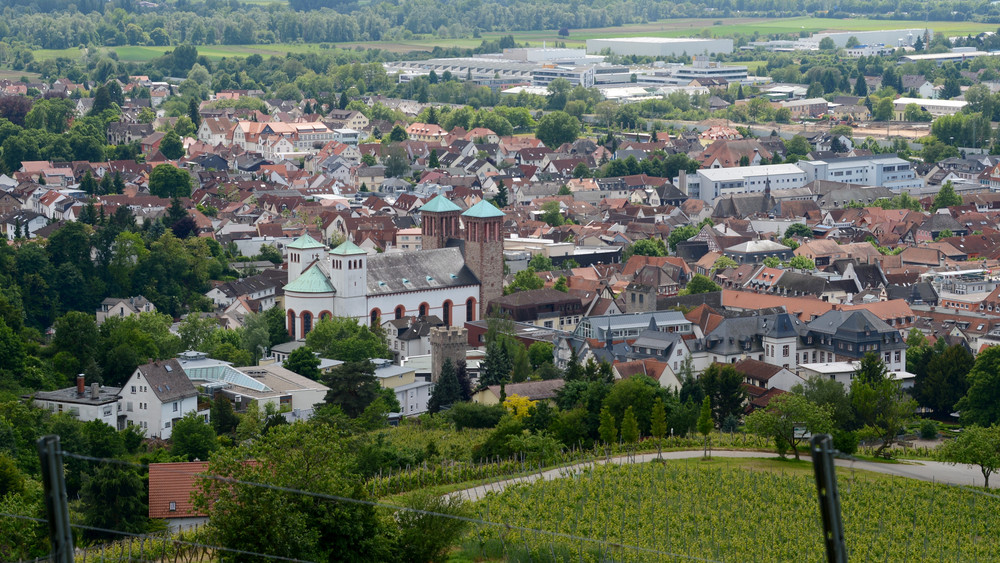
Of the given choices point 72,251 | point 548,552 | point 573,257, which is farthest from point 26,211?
point 548,552

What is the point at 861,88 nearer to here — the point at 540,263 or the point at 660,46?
the point at 660,46

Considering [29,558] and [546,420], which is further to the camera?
[546,420]

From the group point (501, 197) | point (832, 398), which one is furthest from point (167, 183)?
point (832, 398)

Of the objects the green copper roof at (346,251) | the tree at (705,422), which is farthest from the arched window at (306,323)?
the tree at (705,422)

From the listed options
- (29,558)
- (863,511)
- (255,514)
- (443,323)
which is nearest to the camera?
(255,514)

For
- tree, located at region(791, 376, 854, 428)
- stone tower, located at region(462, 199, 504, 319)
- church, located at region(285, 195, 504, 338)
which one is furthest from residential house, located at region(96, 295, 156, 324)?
tree, located at region(791, 376, 854, 428)

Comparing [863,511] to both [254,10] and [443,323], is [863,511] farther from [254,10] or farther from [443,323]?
[254,10]

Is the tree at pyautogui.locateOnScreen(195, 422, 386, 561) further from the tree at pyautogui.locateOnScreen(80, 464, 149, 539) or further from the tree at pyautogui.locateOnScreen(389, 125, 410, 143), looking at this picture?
the tree at pyautogui.locateOnScreen(389, 125, 410, 143)
